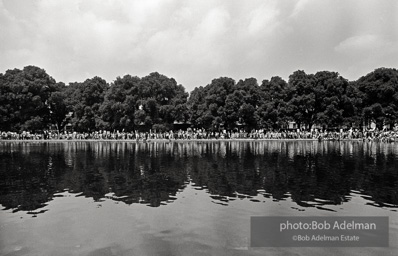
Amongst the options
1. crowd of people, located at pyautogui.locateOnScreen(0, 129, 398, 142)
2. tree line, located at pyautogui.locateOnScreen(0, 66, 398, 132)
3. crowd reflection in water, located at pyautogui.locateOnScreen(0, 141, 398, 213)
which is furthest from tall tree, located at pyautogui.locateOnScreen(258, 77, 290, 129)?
crowd reflection in water, located at pyautogui.locateOnScreen(0, 141, 398, 213)

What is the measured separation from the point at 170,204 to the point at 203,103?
6089 cm

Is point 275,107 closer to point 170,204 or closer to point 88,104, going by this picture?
point 88,104

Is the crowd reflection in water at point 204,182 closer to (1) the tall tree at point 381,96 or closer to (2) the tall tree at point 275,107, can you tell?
(2) the tall tree at point 275,107

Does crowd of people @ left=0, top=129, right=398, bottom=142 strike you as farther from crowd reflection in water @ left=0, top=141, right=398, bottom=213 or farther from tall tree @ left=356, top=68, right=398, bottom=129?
crowd reflection in water @ left=0, top=141, right=398, bottom=213

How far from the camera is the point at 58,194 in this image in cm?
1641

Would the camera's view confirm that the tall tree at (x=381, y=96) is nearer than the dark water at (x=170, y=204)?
No

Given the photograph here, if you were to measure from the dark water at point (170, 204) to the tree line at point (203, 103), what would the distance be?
4555cm

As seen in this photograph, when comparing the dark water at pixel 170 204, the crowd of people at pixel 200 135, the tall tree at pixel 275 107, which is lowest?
the dark water at pixel 170 204

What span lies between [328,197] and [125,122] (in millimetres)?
55941

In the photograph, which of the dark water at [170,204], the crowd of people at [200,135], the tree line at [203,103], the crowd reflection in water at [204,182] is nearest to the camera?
the dark water at [170,204]

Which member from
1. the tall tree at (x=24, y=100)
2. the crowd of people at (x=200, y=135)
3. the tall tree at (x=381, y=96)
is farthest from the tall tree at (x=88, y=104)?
the tall tree at (x=381, y=96)

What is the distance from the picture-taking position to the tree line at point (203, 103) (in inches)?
2709

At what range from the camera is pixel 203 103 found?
74.7m

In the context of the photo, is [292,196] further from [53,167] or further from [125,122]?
[125,122]
